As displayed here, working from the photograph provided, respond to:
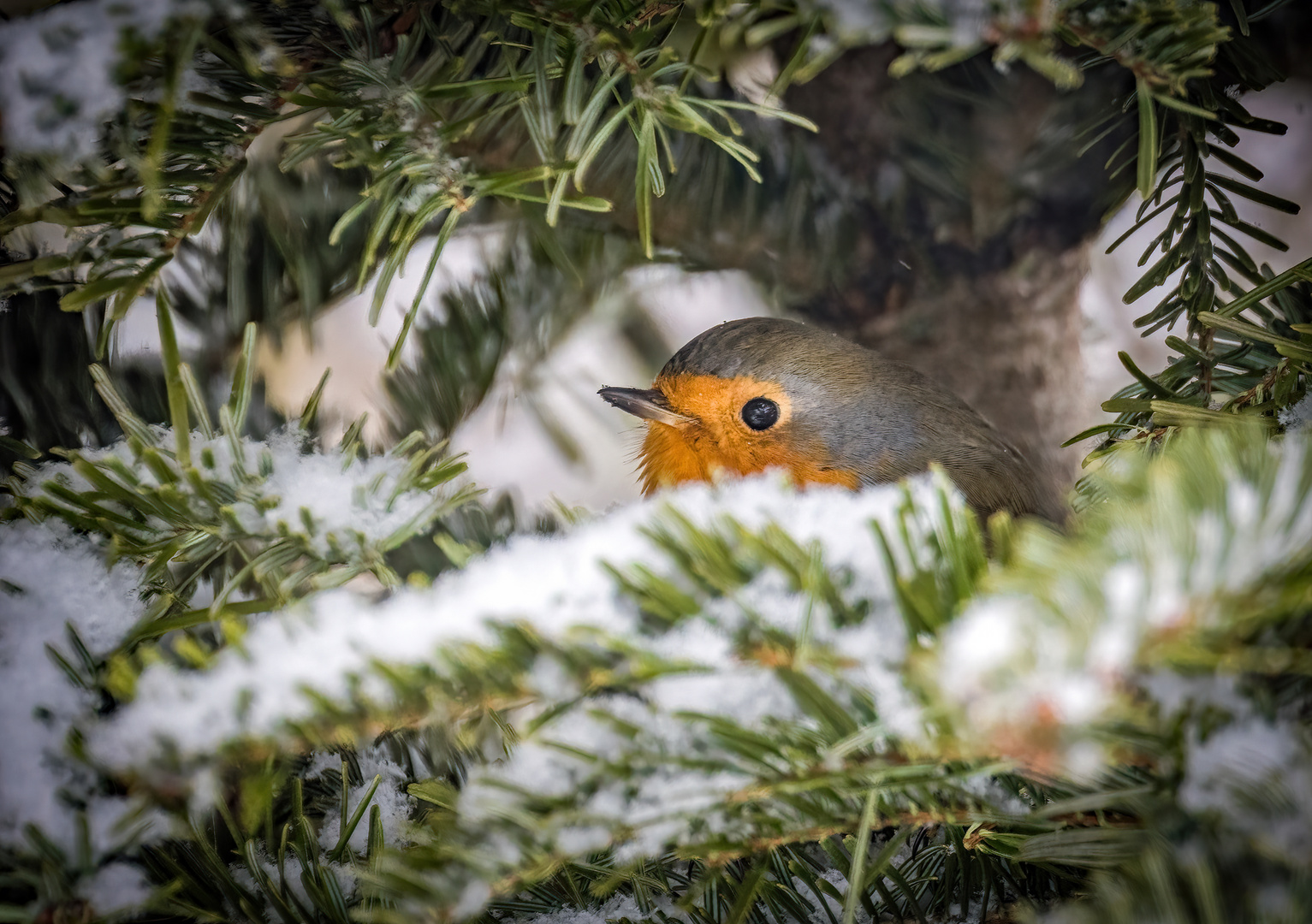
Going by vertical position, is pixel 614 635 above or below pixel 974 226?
below

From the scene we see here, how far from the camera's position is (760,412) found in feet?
4.52

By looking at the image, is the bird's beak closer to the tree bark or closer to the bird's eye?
the bird's eye

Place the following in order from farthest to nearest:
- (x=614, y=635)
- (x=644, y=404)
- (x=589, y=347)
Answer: (x=589, y=347)
(x=644, y=404)
(x=614, y=635)

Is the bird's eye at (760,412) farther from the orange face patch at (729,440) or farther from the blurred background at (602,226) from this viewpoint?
the blurred background at (602,226)

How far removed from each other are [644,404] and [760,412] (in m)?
0.19

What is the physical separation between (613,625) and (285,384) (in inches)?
62.2

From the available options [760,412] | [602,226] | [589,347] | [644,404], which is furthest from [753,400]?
[589,347]

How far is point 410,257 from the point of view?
6.29 feet

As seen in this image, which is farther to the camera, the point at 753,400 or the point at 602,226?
the point at 753,400

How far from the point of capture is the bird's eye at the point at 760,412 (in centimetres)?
138

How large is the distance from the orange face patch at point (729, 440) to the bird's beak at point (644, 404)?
0.4 inches

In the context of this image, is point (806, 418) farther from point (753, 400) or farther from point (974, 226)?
point (974, 226)

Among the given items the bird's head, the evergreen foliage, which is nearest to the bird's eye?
the bird's head

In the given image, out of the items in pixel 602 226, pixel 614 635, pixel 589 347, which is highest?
pixel 602 226
